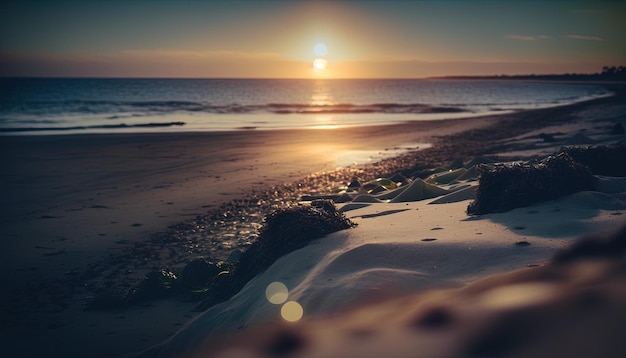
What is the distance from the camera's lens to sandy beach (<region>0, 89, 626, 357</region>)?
3895 mm

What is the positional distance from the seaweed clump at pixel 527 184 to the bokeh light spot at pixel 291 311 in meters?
2.40

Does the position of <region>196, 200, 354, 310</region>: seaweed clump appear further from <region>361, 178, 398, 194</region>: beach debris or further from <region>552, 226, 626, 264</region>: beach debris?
<region>361, 178, 398, 194</region>: beach debris

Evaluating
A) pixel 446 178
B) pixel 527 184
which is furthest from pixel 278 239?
pixel 446 178

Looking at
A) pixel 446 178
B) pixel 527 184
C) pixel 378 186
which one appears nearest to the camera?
pixel 527 184

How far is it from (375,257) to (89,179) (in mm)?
10056

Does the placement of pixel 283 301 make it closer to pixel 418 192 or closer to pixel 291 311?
pixel 291 311

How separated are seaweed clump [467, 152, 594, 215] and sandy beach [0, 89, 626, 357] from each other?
0.58ft

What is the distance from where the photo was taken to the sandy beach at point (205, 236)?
12.8ft

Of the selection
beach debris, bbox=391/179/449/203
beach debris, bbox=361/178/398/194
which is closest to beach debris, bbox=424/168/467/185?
beach debris, bbox=361/178/398/194

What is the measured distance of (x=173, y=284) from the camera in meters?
5.77

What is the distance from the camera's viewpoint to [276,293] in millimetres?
4125

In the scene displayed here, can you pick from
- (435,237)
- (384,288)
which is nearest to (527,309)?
(384,288)

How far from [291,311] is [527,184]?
2.82 metres

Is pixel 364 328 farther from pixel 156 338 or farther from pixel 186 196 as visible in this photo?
pixel 186 196
